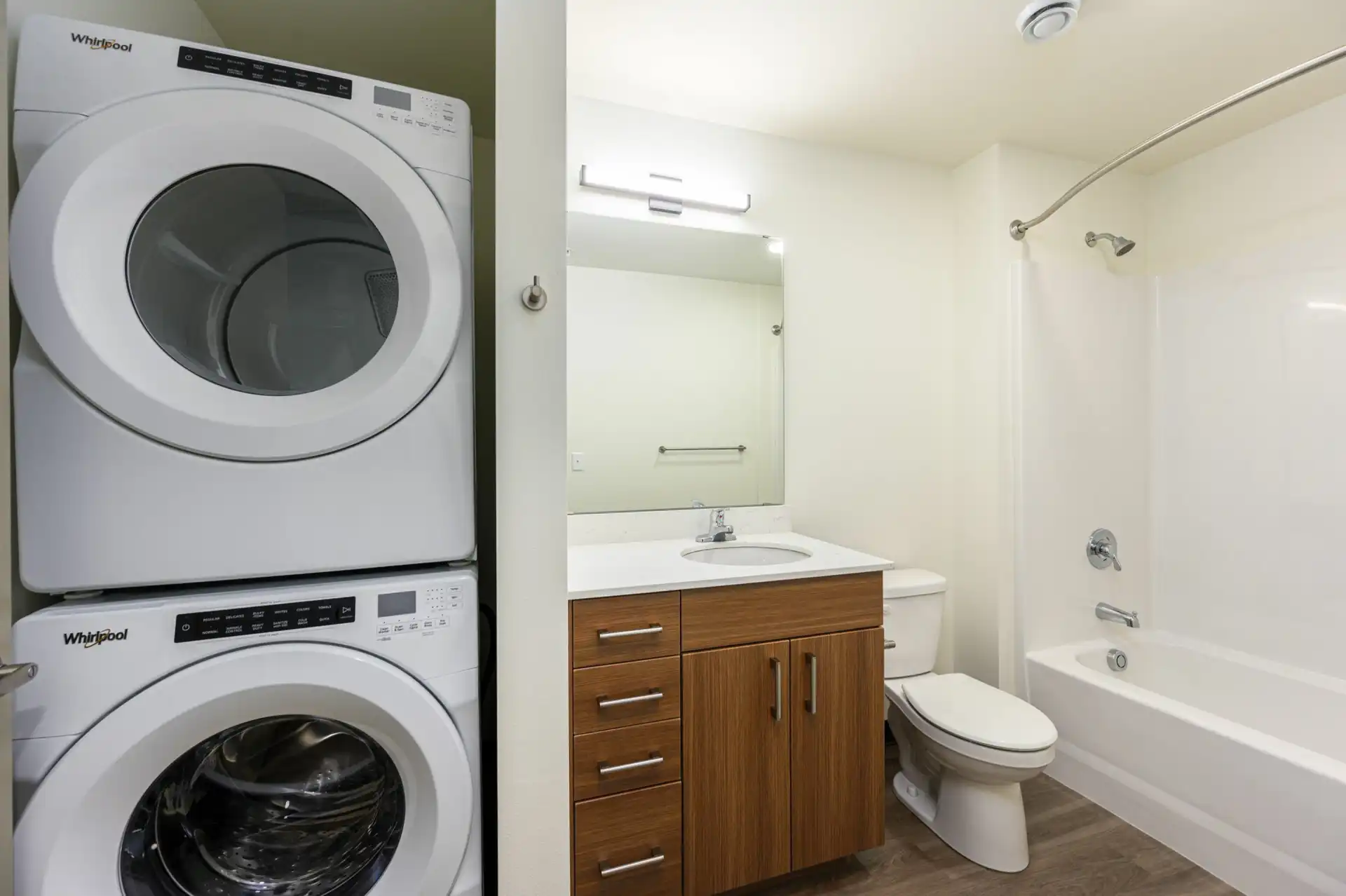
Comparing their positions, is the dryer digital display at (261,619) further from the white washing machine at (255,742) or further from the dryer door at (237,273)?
the dryer door at (237,273)

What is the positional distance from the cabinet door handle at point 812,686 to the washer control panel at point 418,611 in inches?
35.9

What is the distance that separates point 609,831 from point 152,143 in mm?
1561

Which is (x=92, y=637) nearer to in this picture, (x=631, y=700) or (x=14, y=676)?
(x=14, y=676)

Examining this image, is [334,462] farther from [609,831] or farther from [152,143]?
[609,831]

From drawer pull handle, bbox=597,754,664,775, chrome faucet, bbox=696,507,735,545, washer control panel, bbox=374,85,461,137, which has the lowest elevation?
drawer pull handle, bbox=597,754,664,775

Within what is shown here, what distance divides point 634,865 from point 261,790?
791 millimetres

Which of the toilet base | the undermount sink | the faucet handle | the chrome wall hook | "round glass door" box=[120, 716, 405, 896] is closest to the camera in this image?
"round glass door" box=[120, 716, 405, 896]

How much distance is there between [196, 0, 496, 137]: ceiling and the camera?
4.47 ft

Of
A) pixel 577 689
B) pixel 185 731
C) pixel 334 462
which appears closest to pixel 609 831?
pixel 577 689

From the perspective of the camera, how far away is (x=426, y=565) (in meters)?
1.05

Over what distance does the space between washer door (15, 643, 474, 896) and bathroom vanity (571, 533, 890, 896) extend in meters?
0.38

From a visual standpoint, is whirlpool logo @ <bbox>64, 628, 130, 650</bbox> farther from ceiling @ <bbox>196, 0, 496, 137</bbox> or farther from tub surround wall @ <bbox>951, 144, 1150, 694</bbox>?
tub surround wall @ <bbox>951, 144, 1150, 694</bbox>

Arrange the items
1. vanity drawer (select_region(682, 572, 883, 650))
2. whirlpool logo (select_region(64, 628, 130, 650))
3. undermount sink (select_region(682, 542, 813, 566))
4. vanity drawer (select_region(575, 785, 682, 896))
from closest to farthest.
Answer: whirlpool logo (select_region(64, 628, 130, 650)), vanity drawer (select_region(575, 785, 682, 896)), vanity drawer (select_region(682, 572, 883, 650)), undermount sink (select_region(682, 542, 813, 566))

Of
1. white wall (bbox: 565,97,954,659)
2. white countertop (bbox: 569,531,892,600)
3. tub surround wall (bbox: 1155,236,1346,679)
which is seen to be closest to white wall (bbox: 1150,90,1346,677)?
tub surround wall (bbox: 1155,236,1346,679)
